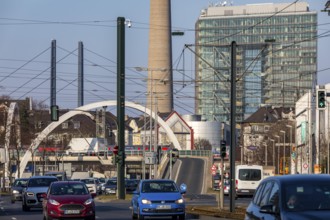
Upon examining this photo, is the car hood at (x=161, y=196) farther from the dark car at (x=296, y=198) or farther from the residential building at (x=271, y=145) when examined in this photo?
the residential building at (x=271, y=145)

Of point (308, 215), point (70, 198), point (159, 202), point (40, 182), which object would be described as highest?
point (308, 215)

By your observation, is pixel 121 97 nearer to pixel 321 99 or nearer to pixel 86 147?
pixel 321 99

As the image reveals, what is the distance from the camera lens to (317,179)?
15.3 m

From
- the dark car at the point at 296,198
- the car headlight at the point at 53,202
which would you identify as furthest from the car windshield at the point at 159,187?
the dark car at the point at 296,198

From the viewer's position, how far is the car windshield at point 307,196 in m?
14.7

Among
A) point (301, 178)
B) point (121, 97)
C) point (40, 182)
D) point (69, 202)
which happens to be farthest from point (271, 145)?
point (301, 178)

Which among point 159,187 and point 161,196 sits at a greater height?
point 159,187

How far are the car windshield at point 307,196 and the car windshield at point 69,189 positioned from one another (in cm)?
1825

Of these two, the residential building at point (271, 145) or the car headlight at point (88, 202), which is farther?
the residential building at point (271, 145)

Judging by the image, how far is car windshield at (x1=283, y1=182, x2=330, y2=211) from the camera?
1472 centimetres

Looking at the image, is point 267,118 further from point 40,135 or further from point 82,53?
point 40,135

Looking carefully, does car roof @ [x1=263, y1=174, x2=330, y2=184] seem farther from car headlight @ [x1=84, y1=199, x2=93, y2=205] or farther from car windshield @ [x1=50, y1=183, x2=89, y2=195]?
car windshield @ [x1=50, y1=183, x2=89, y2=195]

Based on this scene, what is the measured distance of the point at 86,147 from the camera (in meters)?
153

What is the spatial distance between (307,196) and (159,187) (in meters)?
19.1
